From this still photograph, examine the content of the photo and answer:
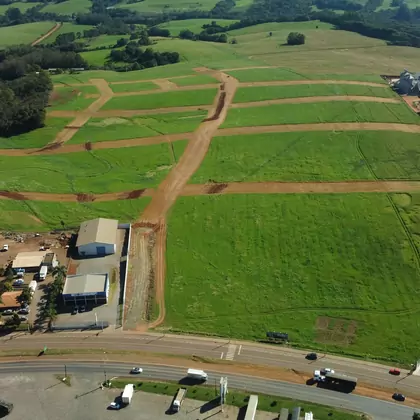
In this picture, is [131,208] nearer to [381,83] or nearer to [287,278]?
[287,278]

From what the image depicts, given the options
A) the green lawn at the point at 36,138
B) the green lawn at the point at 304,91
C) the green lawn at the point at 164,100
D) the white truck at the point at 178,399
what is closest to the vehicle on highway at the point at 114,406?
the white truck at the point at 178,399

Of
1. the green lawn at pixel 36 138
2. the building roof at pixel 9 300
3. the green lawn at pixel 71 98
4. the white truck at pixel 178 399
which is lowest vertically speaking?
the green lawn at pixel 36 138

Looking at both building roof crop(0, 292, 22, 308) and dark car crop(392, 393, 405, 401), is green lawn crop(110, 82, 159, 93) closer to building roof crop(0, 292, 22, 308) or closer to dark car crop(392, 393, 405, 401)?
building roof crop(0, 292, 22, 308)

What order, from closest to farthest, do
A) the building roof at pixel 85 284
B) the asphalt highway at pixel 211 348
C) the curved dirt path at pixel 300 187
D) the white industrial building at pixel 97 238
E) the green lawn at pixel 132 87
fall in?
the asphalt highway at pixel 211 348, the building roof at pixel 85 284, the white industrial building at pixel 97 238, the curved dirt path at pixel 300 187, the green lawn at pixel 132 87

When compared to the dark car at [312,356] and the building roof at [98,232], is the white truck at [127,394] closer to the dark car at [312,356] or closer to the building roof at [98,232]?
the dark car at [312,356]

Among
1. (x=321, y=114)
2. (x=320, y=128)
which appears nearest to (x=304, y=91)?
(x=321, y=114)

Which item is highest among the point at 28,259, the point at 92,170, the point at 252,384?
the point at 252,384

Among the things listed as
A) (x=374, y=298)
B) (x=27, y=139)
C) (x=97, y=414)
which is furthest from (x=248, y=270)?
(x=27, y=139)

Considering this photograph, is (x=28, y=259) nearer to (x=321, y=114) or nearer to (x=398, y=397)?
(x=398, y=397)
